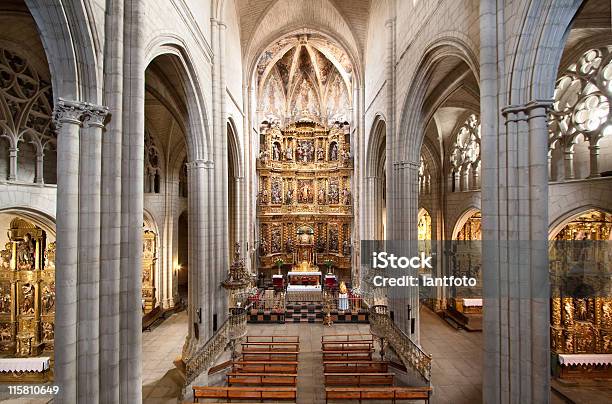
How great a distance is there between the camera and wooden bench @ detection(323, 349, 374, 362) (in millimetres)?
9969

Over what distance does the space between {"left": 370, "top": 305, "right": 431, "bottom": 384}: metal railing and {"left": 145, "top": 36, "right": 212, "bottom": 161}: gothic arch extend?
325 inches

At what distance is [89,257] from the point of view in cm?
542

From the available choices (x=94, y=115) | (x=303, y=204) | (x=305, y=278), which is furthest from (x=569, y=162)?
(x=303, y=204)

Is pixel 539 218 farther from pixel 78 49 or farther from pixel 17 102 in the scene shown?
pixel 17 102

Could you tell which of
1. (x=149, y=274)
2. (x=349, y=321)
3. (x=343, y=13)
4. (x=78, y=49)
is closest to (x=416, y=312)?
(x=349, y=321)

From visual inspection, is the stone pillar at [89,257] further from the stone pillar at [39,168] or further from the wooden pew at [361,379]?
the stone pillar at [39,168]

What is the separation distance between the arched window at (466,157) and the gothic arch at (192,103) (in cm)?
1182

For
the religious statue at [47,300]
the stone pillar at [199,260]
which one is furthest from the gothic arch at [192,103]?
the religious statue at [47,300]

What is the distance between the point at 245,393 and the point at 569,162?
35.7ft

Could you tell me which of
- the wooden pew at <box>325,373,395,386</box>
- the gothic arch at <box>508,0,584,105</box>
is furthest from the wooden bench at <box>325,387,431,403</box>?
the gothic arch at <box>508,0,584,105</box>

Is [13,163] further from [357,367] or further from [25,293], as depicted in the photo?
[357,367]

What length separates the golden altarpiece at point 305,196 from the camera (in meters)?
23.1

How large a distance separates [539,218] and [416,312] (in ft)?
22.5

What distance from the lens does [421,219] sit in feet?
71.7
